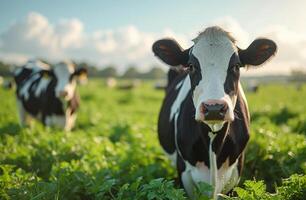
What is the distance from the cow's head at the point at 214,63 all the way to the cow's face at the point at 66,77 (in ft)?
20.6

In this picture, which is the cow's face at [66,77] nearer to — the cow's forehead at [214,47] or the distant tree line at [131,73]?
the cow's forehead at [214,47]

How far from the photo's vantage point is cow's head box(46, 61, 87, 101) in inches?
422

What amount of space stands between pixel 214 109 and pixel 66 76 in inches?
319

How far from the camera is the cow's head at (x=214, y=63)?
364 cm

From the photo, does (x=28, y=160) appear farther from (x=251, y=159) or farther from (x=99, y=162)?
(x=251, y=159)

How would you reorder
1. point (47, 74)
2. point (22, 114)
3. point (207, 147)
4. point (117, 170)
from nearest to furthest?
point (207, 147) < point (117, 170) < point (47, 74) < point (22, 114)

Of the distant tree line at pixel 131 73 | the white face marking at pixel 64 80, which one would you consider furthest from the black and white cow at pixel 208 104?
the distant tree line at pixel 131 73

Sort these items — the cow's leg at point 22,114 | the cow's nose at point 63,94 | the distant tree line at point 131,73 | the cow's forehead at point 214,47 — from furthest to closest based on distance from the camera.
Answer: the distant tree line at point 131,73 → the cow's leg at point 22,114 → the cow's nose at point 63,94 → the cow's forehead at point 214,47

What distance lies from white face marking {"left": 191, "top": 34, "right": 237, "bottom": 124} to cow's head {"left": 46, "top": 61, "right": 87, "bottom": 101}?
6872 millimetres

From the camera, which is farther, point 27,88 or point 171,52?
point 27,88

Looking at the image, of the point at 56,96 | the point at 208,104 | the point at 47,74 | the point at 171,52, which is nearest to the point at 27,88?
the point at 47,74

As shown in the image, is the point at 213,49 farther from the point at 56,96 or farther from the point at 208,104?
the point at 56,96

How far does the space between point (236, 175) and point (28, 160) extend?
3.35m

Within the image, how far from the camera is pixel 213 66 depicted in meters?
4.04
